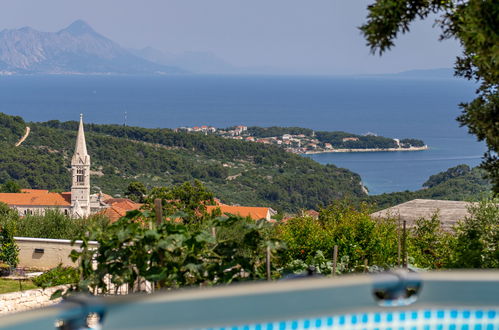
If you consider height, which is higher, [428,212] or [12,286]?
[428,212]

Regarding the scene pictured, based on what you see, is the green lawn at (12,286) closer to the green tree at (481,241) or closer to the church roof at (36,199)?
the green tree at (481,241)

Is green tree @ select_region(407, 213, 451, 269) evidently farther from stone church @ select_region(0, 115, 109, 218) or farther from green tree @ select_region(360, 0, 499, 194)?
stone church @ select_region(0, 115, 109, 218)

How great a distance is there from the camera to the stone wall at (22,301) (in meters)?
8.12

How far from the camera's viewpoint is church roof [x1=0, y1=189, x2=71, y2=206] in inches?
1693

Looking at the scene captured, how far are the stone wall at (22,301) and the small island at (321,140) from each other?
11096cm

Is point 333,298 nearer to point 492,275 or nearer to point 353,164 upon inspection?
point 492,275

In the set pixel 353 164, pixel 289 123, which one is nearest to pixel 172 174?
pixel 353 164

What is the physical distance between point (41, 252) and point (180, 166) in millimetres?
62966

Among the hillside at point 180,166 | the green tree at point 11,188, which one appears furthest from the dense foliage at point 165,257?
the hillside at point 180,166

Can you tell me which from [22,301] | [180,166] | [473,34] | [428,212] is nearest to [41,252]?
[22,301]

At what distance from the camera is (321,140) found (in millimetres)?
127812

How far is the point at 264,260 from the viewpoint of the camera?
5.02m

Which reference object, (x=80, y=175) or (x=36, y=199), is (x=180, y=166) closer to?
(x=36, y=199)

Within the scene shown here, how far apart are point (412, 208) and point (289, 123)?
146946 millimetres
